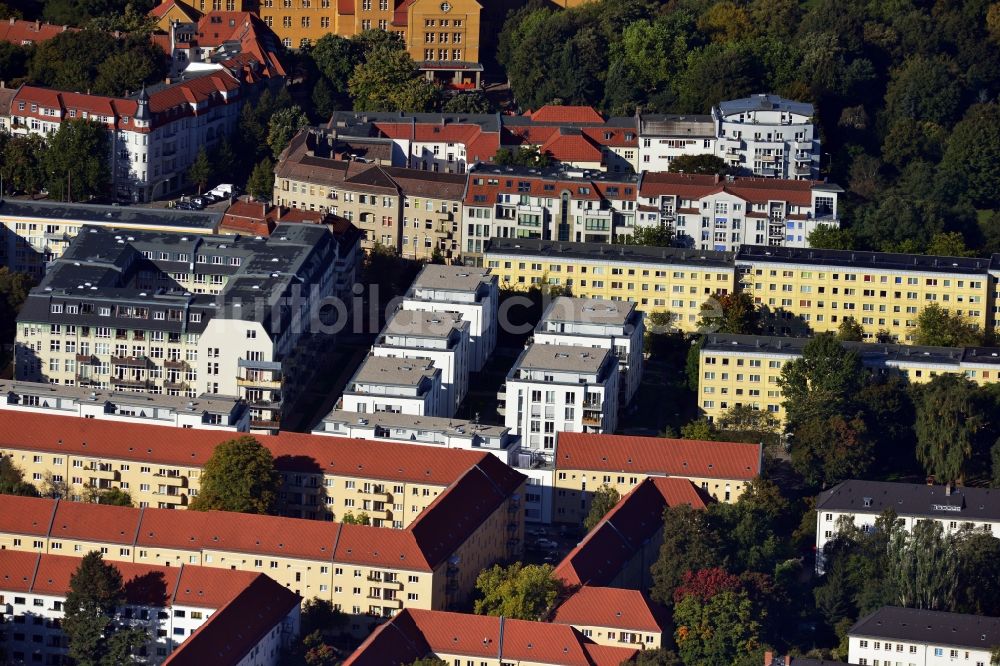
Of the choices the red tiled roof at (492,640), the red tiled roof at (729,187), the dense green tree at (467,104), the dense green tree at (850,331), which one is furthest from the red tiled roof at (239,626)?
the dense green tree at (467,104)

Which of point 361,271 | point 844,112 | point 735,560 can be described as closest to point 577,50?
point 844,112

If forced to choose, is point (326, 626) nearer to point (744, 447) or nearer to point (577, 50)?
point (744, 447)

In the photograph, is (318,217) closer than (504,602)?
No

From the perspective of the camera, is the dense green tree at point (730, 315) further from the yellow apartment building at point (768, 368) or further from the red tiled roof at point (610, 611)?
the red tiled roof at point (610, 611)

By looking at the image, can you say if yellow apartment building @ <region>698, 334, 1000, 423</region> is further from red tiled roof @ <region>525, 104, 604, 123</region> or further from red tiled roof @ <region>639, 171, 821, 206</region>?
red tiled roof @ <region>525, 104, 604, 123</region>

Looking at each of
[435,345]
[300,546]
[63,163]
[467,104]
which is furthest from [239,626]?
[467,104]

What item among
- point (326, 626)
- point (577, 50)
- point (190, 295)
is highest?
point (577, 50)

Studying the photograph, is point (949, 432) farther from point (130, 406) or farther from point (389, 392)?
point (130, 406)
